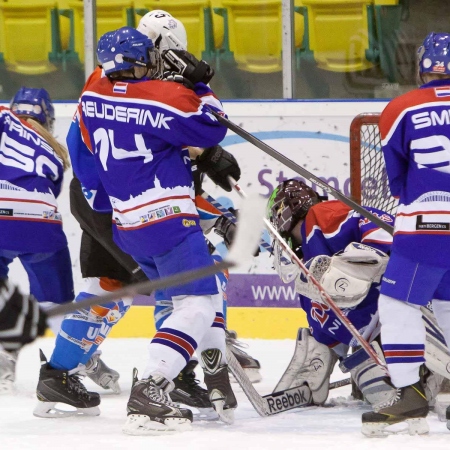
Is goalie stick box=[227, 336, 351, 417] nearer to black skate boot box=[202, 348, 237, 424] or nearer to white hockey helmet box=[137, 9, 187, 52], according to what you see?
black skate boot box=[202, 348, 237, 424]

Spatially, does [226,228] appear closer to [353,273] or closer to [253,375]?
[353,273]

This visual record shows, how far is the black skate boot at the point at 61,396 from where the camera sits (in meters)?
3.90

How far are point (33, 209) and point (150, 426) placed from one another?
52.9 inches

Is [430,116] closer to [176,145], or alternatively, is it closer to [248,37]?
[176,145]

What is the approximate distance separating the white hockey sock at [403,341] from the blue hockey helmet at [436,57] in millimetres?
690

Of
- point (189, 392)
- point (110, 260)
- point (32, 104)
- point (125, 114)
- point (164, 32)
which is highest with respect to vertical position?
point (164, 32)

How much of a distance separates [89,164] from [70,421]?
2.79ft

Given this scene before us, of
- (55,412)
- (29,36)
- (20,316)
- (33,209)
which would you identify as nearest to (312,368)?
(55,412)

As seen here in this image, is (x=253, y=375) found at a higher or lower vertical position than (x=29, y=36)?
lower

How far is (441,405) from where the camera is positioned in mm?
3801

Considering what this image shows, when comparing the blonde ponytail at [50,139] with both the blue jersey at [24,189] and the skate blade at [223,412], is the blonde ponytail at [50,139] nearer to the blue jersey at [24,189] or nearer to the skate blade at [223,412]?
the blue jersey at [24,189]

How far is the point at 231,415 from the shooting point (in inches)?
146

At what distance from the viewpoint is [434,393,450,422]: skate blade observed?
3.71 meters

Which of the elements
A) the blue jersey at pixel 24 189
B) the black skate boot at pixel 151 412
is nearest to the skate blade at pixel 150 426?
the black skate boot at pixel 151 412
